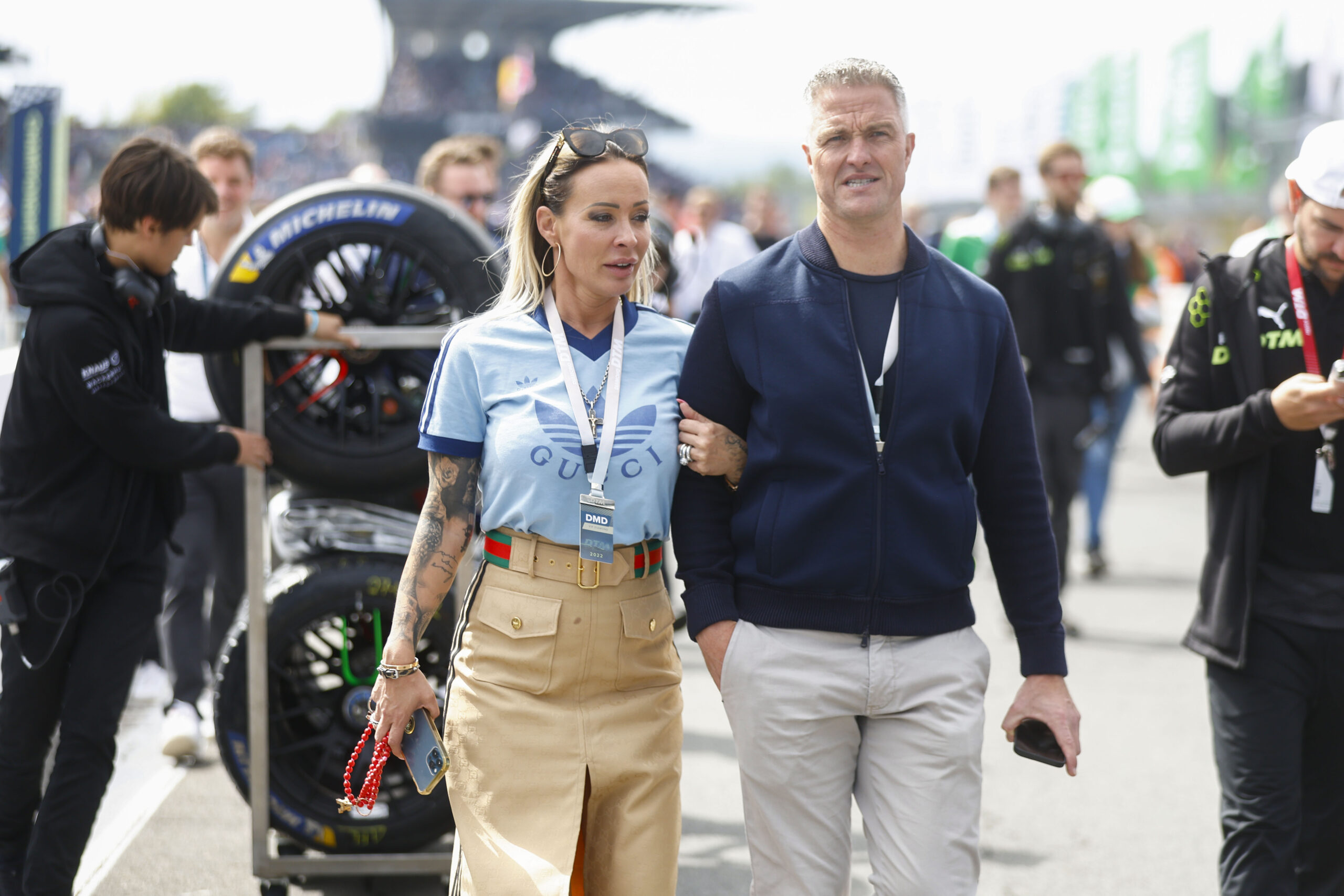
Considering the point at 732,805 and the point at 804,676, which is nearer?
the point at 804,676

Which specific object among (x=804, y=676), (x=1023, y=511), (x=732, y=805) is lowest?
(x=732, y=805)

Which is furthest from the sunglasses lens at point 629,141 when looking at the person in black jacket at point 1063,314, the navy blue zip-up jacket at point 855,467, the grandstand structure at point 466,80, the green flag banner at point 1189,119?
the grandstand structure at point 466,80

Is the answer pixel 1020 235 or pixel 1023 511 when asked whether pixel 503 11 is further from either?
pixel 1023 511

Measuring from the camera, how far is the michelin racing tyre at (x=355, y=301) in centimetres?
392

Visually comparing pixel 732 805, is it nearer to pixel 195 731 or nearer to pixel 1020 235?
pixel 195 731

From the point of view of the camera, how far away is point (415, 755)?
9.23ft

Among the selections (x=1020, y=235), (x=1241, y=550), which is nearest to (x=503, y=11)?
(x=1020, y=235)

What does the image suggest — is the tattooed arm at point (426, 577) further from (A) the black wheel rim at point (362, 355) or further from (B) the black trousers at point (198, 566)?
(B) the black trousers at point (198, 566)

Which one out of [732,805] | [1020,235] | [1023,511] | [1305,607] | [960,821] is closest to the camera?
[960,821]

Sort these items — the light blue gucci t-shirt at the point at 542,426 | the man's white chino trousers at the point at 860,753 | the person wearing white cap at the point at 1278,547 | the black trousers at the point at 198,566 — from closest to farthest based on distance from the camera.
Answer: the man's white chino trousers at the point at 860,753 → the light blue gucci t-shirt at the point at 542,426 → the person wearing white cap at the point at 1278,547 → the black trousers at the point at 198,566

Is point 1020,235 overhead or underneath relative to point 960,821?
overhead

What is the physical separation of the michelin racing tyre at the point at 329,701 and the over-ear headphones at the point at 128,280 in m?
0.93

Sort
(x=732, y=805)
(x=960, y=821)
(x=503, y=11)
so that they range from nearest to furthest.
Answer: (x=960, y=821) < (x=732, y=805) < (x=503, y=11)

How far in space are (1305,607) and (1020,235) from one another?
14.8 ft
